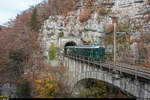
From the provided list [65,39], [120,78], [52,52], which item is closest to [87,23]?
[65,39]

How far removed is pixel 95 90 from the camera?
50.4 ft

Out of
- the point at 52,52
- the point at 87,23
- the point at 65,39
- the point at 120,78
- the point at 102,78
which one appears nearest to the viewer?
the point at 120,78

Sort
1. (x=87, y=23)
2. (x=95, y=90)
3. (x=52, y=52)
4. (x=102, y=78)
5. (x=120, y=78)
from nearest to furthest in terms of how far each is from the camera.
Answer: (x=120, y=78)
(x=102, y=78)
(x=95, y=90)
(x=52, y=52)
(x=87, y=23)

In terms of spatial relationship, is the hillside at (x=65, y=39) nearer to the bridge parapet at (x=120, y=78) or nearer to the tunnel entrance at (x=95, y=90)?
the tunnel entrance at (x=95, y=90)

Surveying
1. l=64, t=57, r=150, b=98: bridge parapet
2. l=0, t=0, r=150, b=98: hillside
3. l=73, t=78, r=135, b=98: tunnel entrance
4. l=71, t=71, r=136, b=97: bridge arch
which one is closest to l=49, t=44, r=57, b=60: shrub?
l=0, t=0, r=150, b=98: hillside

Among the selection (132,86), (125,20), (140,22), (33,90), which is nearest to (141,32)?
(140,22)

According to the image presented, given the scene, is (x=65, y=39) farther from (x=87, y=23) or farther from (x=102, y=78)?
(x=102, y=78)

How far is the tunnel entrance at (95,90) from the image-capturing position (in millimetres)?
14504

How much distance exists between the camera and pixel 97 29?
24.9 metres

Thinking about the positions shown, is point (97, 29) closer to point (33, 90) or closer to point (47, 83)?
point (47, 83)

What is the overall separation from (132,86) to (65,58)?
16.2m

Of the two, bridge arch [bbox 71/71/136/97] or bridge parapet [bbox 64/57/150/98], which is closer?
bridge parapet [bbox 64/57/150/98]

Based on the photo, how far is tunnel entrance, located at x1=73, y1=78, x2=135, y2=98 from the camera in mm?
14504

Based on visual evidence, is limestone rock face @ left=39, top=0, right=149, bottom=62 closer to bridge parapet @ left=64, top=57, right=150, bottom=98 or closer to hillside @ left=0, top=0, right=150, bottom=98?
hillside @ left=0, top=0, right=150, bottom=98
